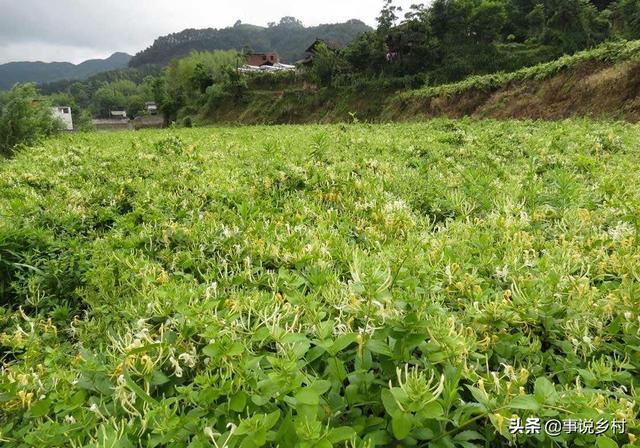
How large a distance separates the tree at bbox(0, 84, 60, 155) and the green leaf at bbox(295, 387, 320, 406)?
27.9 meters

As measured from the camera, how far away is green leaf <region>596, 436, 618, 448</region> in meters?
1.25

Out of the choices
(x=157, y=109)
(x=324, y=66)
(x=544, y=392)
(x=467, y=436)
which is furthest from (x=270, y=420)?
(x=157, y=109)

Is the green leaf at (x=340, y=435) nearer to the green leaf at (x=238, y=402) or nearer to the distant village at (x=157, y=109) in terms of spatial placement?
the green leaf at (x=238, y=402)

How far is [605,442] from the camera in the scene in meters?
1.26

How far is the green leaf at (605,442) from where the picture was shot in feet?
4.10

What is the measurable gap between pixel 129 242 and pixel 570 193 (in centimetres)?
425

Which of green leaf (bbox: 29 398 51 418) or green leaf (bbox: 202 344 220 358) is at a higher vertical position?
green leaf (bbox: 202 344 220 358)

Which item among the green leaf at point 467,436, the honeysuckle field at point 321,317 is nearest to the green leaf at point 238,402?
the honeysuckle field at point 321,317

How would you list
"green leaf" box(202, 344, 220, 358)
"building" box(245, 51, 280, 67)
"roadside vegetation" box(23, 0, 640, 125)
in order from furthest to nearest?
"building" box(245, 51, 280, 67)
"roadside vegetation" box(23, 0, 640, 125)
"green leaf" box(202, 344, 220, 358)

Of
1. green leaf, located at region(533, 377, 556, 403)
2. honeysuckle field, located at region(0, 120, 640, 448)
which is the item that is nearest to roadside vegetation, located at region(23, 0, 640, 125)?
honeysuckle field, located at region(0, 120, 640, 448)

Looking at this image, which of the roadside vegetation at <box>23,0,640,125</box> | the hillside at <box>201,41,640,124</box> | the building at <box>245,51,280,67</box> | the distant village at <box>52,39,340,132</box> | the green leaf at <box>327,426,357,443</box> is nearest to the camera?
the green leaf at <box>327,426,357,443</box>

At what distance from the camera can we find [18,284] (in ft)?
10.7

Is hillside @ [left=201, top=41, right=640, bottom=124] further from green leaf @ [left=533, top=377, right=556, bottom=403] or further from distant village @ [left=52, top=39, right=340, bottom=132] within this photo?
green leaf @ [left=533, top=377, right=556, bottom=403]

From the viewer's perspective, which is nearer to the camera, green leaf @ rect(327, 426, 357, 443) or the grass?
green leaf @ rect(327, 426, 357, 443)
